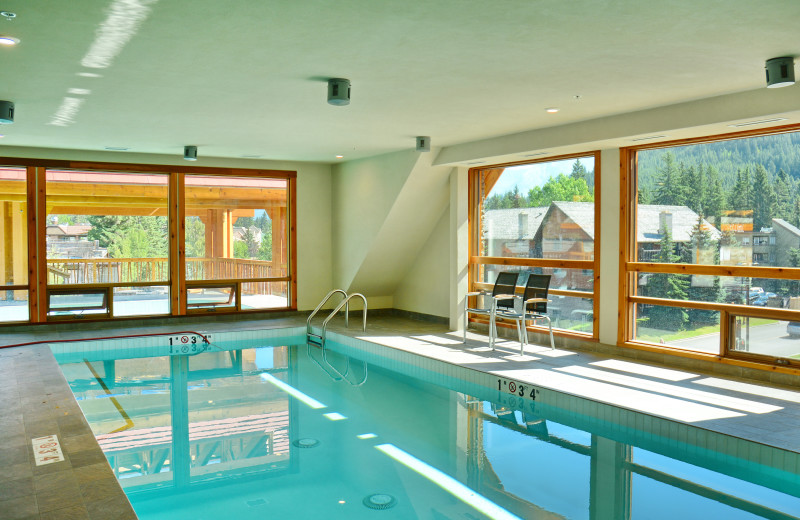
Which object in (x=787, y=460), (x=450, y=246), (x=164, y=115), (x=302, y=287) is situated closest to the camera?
(x=787, y=460)

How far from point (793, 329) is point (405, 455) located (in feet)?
12.2

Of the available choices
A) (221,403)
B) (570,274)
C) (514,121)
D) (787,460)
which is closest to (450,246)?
(570,274)

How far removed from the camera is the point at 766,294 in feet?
18.9

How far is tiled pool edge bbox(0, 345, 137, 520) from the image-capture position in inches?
123

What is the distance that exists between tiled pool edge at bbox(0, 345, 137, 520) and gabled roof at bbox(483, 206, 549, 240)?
560 cm

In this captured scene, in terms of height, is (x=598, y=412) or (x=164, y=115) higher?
(x=164, y=115)

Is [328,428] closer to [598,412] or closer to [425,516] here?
[425,516]

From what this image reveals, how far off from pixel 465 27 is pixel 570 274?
15.4 ft

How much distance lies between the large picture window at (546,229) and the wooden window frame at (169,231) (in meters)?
3.46

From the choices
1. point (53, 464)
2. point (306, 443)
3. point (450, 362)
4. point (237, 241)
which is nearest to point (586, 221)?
point (450, 362)

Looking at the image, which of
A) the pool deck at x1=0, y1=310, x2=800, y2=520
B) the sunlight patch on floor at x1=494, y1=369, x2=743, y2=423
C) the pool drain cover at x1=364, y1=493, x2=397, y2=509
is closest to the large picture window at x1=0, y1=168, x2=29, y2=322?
the pool deck at x1=0, y1=310, x2=800, y2=520

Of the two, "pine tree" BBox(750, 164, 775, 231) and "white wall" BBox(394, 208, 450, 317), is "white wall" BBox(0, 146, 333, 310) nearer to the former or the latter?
"white wall" BBox(394, 208, 450, 317)

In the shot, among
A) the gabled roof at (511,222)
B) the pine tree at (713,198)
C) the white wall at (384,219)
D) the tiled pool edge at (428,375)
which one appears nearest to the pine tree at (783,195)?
the pine tree at (713,198)

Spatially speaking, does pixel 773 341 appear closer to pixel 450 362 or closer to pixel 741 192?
pixel 741 192
